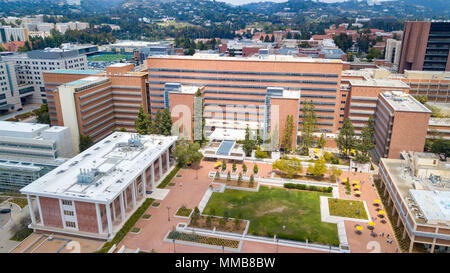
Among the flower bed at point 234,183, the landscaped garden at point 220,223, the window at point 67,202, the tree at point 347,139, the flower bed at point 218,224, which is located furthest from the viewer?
the tree at point 347,139

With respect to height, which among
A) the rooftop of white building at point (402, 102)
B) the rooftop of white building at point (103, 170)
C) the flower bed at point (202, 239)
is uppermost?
the rooftop of white building at point (402, 102)

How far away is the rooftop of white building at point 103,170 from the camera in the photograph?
46250 millimetres

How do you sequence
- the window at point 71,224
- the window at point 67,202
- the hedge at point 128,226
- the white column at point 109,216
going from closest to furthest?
the hedge at point 128,226 < the white column at point 109,216 < the window at point 67,202 < the window at point 71,224

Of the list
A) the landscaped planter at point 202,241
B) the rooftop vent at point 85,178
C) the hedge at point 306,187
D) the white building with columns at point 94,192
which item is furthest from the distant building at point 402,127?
the rooftop vent at point 85,178

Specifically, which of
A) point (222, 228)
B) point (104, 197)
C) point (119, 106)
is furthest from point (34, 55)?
point (222, 228)

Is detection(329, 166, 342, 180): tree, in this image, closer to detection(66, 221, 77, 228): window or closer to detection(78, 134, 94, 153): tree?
detection(66, 221, 77, 228): window

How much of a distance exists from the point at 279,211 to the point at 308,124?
29231mm

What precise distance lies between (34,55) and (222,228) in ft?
332

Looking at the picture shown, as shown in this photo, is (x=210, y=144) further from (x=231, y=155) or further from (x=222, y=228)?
(x=222, y=228)

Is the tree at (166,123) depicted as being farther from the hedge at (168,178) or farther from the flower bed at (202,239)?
the flower bed at (202,239)

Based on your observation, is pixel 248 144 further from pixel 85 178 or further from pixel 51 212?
pixel 51 212

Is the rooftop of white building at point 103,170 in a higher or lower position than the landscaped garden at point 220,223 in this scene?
higher

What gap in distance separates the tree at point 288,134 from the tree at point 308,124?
3.05 m

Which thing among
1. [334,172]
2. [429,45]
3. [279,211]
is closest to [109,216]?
[279,211]
